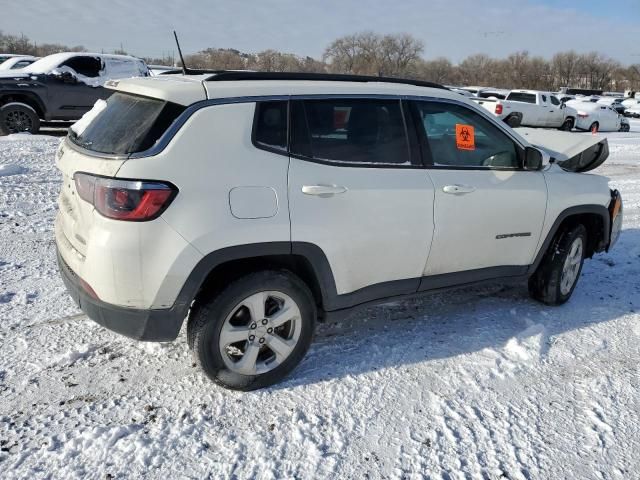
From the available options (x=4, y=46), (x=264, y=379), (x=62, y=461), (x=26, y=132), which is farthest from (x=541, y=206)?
(x=4, y=46)

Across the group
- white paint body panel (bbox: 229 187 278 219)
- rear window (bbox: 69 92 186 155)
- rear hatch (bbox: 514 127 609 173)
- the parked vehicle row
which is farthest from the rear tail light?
the parked vehicle row

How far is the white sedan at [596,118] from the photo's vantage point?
79.3 ft

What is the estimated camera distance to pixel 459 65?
83062 mm

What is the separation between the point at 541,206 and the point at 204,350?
273cm

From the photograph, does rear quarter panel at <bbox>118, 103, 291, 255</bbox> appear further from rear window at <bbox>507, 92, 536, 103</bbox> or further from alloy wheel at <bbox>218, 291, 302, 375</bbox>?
rear window at <bbox>507, 92, 536, 103</bbox>

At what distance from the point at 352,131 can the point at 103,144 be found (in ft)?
4.78

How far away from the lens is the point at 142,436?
9.00ft

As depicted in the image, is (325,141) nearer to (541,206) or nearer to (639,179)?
(541,206)

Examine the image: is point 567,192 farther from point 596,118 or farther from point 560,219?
point 596,118

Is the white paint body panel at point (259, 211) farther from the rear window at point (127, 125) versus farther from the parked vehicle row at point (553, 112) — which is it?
the parked vehicle row at point (553, 112)

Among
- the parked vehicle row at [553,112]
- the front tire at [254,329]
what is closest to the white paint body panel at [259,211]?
the front tire at [254,329]

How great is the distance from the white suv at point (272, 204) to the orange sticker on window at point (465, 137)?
0.01 m

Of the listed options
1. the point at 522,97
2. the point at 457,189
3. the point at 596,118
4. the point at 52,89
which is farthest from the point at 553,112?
the point at 457,189

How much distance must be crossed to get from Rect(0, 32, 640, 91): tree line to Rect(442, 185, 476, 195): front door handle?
42.9m
